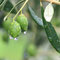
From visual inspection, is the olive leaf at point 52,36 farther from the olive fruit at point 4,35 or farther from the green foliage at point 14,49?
the green foliage at point 14,49

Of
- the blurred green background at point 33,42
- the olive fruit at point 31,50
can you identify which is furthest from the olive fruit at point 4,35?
the olive fruit at point 31,50

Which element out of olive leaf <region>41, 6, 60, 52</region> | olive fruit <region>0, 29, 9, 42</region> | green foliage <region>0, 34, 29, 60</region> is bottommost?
green foliage <region>0, 34, 29, 60</region>

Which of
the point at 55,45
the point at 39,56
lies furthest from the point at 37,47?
the point at 55,45

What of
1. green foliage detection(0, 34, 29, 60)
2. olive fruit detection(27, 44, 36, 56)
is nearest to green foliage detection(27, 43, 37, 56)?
olive fruit detection(27, 44, 36, 56)

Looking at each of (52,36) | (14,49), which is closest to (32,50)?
(14,49)

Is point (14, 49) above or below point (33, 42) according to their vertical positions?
below

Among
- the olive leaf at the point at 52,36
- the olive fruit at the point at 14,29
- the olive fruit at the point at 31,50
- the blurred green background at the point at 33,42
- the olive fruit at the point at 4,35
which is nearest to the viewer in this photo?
the olive fruit at the point at 14,29

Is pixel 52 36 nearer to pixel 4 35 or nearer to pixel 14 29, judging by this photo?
pixel 14 29

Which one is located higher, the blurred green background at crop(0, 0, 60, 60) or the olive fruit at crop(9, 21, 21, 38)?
the olive fruit at crop(9, 21, 21, 38)

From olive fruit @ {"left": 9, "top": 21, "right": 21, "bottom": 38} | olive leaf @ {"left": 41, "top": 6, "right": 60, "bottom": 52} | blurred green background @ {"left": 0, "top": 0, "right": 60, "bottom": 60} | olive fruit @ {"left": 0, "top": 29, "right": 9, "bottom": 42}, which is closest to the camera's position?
olive fruit @ {"left": 9, "top": 21, "right": 21, "bottom": 38}

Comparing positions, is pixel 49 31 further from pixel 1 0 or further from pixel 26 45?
pixel 26 45

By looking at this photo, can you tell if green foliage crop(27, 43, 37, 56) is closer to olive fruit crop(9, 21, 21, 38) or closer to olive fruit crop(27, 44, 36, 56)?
olive fruit crop(27, 44, 36, 56)
